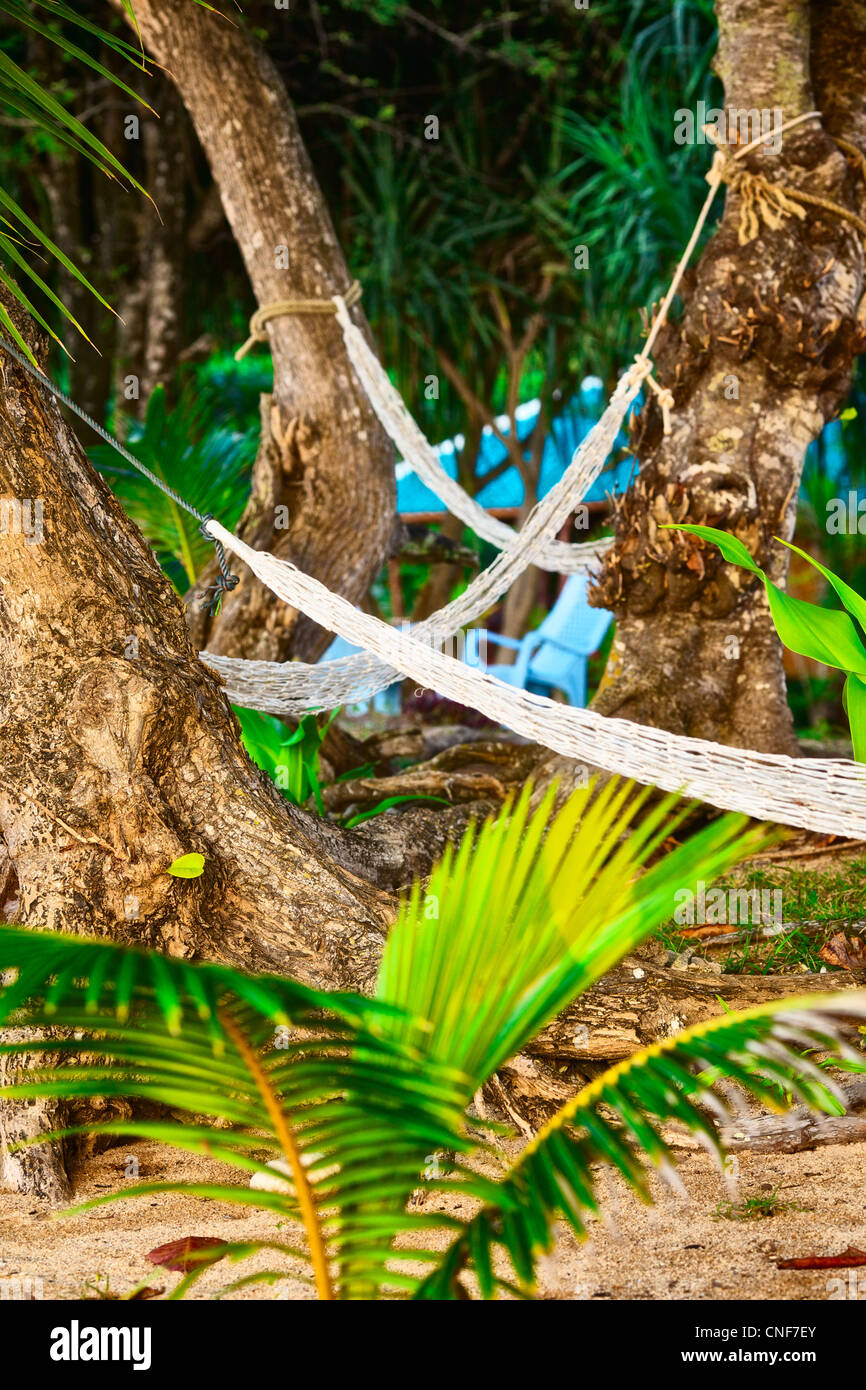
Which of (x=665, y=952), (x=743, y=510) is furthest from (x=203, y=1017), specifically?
(x=743, y=510)

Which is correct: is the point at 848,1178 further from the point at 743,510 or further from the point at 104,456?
the point at 104,456

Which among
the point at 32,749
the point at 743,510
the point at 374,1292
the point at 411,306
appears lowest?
the point at 374,1292

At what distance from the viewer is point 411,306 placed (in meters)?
5.00

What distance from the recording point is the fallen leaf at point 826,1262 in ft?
3.87

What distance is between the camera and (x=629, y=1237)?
4.21 feet

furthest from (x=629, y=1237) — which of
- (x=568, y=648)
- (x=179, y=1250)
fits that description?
(x=568, y=648)

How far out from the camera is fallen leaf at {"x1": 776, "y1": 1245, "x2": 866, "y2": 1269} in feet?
3.87

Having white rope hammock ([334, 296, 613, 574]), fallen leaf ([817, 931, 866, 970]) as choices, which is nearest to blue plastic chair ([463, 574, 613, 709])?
white rope hammock ([334, 296, 613, 574])

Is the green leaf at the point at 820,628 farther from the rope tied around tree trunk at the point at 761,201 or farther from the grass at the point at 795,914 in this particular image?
the rope tied around tree trunk at the point at 761,201

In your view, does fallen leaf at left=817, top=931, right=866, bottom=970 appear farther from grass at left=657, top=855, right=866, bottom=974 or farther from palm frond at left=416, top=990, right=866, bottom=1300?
palm frond at left=416, top=990, right=866, bottom=1300

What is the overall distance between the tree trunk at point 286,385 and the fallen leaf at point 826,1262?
2024 millimetres

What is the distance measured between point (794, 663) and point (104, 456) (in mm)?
3646

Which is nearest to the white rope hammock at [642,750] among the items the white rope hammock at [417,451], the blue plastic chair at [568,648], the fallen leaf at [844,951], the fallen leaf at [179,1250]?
the fallen leaf at [844,951]

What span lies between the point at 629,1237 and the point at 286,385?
7.54 feet
